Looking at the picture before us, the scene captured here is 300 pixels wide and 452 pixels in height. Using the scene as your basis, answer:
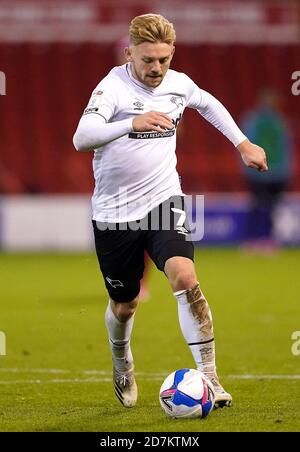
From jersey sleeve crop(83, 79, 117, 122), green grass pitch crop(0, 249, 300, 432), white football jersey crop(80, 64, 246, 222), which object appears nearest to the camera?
green grass pitch crop(0, 249, 300, 432)

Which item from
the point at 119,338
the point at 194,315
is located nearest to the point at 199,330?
the point at 194,315

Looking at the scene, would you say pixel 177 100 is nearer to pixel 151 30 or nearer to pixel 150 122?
pixel 151 30

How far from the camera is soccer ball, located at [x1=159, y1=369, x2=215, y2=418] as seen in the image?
5820 millimetres

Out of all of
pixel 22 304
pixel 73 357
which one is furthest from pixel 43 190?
pixel 73 357

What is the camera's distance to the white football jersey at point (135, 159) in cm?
626

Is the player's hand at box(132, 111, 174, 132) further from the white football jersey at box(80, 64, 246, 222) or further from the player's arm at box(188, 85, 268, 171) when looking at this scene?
the player's arm at box(188, 85, 268, 171)

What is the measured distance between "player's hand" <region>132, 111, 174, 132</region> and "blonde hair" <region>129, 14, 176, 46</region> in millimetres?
463

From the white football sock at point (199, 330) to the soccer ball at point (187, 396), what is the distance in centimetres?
16

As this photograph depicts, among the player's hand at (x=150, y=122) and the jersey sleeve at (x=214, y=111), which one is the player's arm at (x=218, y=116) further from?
the player's hand at (x=150, y=122)

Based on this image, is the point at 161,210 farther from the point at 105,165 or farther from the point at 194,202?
the point at 194,202

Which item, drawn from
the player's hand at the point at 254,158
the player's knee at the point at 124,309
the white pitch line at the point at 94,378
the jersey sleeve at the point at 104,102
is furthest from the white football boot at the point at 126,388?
the jersey sleeve at the point at 104,102

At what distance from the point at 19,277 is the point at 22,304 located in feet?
8.92

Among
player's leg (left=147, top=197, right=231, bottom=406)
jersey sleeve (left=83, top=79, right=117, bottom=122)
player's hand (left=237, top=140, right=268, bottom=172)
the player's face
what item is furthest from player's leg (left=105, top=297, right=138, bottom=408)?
the player's face

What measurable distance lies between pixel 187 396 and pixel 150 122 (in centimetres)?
137
